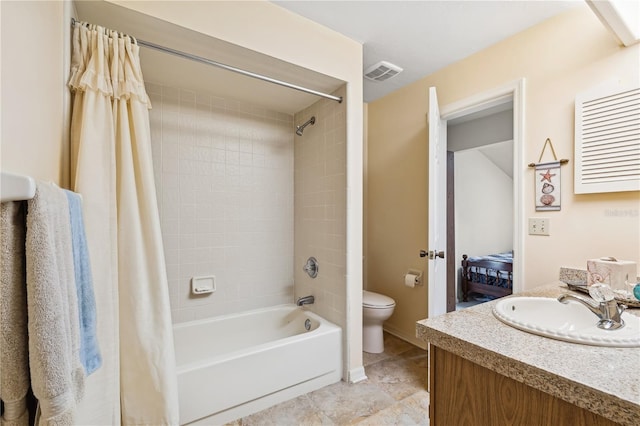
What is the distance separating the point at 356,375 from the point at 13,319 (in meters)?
1.97

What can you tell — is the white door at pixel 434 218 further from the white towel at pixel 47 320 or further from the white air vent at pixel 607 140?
the white towel at pixel 47 320

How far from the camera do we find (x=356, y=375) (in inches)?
81.2

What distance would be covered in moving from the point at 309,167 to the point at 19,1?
1863mm

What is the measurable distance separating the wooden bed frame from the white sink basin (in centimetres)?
258

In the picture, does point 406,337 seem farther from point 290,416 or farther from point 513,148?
point 513,148

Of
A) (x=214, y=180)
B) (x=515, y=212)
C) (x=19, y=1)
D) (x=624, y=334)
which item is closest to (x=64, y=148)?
(x=19, y=1)

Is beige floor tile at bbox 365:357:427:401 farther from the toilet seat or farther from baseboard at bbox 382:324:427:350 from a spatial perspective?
the toilet seat

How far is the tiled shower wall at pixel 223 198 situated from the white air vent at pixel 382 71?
788 millimetres

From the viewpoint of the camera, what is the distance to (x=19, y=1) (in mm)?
728

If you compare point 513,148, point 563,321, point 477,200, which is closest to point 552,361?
point 563,321

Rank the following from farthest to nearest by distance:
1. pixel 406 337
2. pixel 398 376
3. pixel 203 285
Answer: pixel 406 337 < pixel 203 285 < pixel 398 376

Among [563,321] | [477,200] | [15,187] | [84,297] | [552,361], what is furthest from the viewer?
[477,200]

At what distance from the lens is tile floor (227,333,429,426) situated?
1652 millimetres

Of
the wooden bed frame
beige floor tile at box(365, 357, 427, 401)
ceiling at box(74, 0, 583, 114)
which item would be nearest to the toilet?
beige floor tile at box(365, 357, 427, 401)
